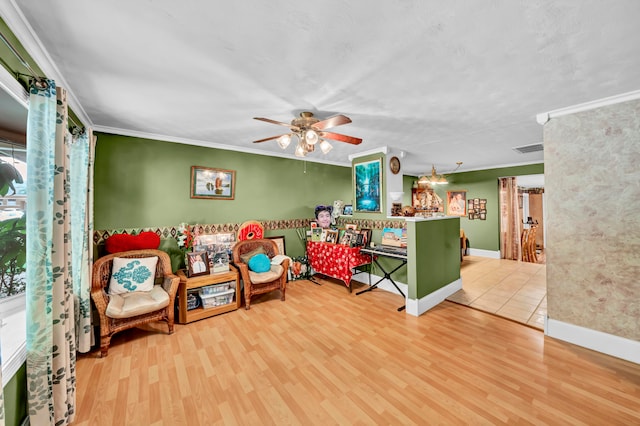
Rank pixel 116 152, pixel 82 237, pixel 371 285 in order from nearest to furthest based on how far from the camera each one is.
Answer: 1. pixel 82 237
2. pixel 116 152
3. pixel 371 285

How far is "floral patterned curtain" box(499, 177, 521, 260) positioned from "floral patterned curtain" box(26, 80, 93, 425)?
313 inches

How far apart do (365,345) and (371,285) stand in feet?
6.17

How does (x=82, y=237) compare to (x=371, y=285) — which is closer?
(x=82, y=237)

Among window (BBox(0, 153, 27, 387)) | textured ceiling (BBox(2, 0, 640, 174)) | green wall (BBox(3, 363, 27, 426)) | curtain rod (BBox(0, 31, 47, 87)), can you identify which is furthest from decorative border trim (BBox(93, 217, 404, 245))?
curtain rod (BBox(0, 31, 47, 87))

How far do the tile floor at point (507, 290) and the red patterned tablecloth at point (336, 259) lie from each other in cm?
157

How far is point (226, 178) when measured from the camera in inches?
155

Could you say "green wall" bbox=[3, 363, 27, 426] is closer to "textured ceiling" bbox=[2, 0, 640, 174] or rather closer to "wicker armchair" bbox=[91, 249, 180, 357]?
"wicker armchair" bbox=[91, 249, 180, 357]

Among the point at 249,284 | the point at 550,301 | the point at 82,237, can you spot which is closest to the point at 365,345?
the point at 249,284

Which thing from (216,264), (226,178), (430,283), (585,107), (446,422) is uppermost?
(585,107)

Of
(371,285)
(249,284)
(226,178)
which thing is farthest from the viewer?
(371,285)

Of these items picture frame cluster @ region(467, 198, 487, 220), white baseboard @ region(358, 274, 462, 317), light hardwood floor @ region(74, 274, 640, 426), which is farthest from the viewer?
picture frame cluster @ region(467, 198, 487, 220)

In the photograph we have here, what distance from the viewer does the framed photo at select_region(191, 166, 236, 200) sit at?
12.0ft

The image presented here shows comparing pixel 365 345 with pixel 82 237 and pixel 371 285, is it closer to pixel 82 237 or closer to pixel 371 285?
pixel 371 285

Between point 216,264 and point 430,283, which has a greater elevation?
point 216,264
